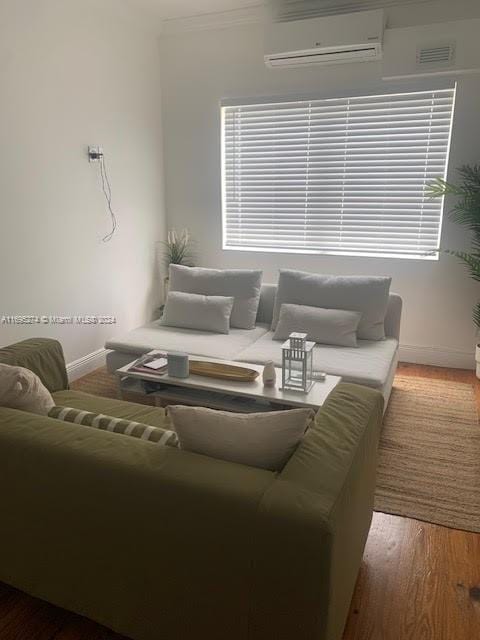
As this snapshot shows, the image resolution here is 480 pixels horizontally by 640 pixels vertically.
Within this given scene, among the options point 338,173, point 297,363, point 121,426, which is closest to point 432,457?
point 297,363

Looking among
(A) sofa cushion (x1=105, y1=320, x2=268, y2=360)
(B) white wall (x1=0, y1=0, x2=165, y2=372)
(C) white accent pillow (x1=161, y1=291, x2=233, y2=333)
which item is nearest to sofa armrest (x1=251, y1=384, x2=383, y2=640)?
(A) sofa cushion (x1=105, y1=320, x2=268, y2=360)

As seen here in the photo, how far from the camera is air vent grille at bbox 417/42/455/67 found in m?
3.54

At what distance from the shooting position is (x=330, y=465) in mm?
→ 1276

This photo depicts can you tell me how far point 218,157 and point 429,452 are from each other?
10.3 ft

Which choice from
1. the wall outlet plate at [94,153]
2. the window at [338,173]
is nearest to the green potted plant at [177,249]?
the window at [338,173]

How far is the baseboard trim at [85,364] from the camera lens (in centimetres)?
371

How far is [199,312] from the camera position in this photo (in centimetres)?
362

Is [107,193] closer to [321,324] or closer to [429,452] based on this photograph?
[321,324]

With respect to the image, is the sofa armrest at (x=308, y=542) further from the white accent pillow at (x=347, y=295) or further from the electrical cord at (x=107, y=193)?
the electrical cord at (x=107, y=193)

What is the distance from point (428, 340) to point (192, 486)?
11.2 ft

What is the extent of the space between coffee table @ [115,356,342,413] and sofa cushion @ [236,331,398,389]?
0.38 feet

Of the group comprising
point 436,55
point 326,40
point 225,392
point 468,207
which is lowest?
point 225,392

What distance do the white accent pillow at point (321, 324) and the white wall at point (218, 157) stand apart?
3.46 feet

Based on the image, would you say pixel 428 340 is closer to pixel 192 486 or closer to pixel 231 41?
pixel 231 41
